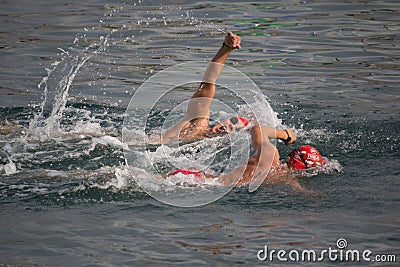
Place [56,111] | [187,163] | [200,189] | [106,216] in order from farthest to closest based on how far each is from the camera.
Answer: [56,111]
[187,163]
[200,189]
[106,216]

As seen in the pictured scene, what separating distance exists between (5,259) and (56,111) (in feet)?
13.7

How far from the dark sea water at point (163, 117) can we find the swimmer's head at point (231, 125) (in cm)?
67

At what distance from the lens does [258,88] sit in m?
10.9

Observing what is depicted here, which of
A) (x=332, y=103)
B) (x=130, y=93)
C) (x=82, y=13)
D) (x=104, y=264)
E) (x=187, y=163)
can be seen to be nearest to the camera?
(x=104, y=264)

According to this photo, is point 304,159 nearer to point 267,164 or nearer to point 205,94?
point 267,164

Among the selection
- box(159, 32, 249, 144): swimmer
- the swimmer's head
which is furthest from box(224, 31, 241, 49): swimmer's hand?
the swimmer's head

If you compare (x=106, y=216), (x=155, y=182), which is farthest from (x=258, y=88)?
(x=106, y=216)

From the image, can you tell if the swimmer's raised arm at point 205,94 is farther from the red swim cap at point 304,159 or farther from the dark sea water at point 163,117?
the red swim cap at point 304,159

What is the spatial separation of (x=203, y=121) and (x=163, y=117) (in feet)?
3.84

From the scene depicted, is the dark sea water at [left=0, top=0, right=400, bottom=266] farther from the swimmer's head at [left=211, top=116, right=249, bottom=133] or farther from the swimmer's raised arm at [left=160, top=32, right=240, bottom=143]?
the swimmer's raised arm at [left=160, top=32, right=240, bottom=143]

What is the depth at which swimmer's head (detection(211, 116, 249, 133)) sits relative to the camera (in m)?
8.36

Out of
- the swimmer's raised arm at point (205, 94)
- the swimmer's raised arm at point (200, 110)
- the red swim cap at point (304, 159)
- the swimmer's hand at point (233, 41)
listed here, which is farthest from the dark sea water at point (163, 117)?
the swimmer's hand at point (233, 41)

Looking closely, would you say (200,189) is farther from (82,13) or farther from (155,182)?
(82,13)

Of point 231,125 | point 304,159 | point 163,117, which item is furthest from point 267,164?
point 163,117
